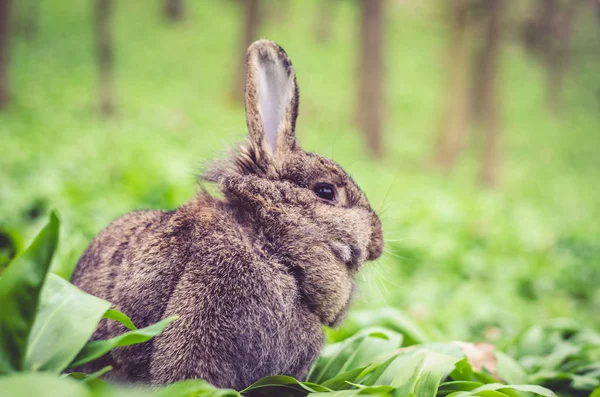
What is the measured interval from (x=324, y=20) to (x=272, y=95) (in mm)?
25737

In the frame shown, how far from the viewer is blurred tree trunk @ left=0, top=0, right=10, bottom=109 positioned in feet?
32.8

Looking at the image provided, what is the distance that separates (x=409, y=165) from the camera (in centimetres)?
1478

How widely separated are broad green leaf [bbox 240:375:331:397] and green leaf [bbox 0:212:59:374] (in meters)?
0.67

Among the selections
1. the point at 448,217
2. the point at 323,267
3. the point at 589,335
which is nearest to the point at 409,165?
the point at 448,217

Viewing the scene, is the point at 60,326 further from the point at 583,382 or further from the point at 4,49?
the point at 4,49

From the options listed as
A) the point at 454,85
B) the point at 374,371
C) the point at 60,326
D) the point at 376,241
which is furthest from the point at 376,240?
the point at 454,85

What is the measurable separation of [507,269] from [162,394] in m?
5.04

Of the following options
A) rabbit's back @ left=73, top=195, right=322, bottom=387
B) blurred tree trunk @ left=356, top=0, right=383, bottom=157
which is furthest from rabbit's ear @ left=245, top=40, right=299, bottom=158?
blurred tree trunk @ left=356, top=0, right=383, bottom=157

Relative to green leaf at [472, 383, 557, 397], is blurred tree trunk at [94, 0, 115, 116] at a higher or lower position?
higher

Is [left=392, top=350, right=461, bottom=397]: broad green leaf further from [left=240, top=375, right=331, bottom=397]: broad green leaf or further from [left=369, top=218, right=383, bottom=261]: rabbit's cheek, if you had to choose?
[left=369, top=218, right=383, bottom=261]: rabbit's cheek

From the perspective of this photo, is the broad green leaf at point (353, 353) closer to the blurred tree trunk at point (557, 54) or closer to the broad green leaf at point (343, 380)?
the broad green leaf at point (343, 380)

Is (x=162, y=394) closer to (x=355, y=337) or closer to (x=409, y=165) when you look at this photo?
(x=355, y=337)

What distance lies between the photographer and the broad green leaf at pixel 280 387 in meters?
1.64

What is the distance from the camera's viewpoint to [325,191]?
6.38 feet
